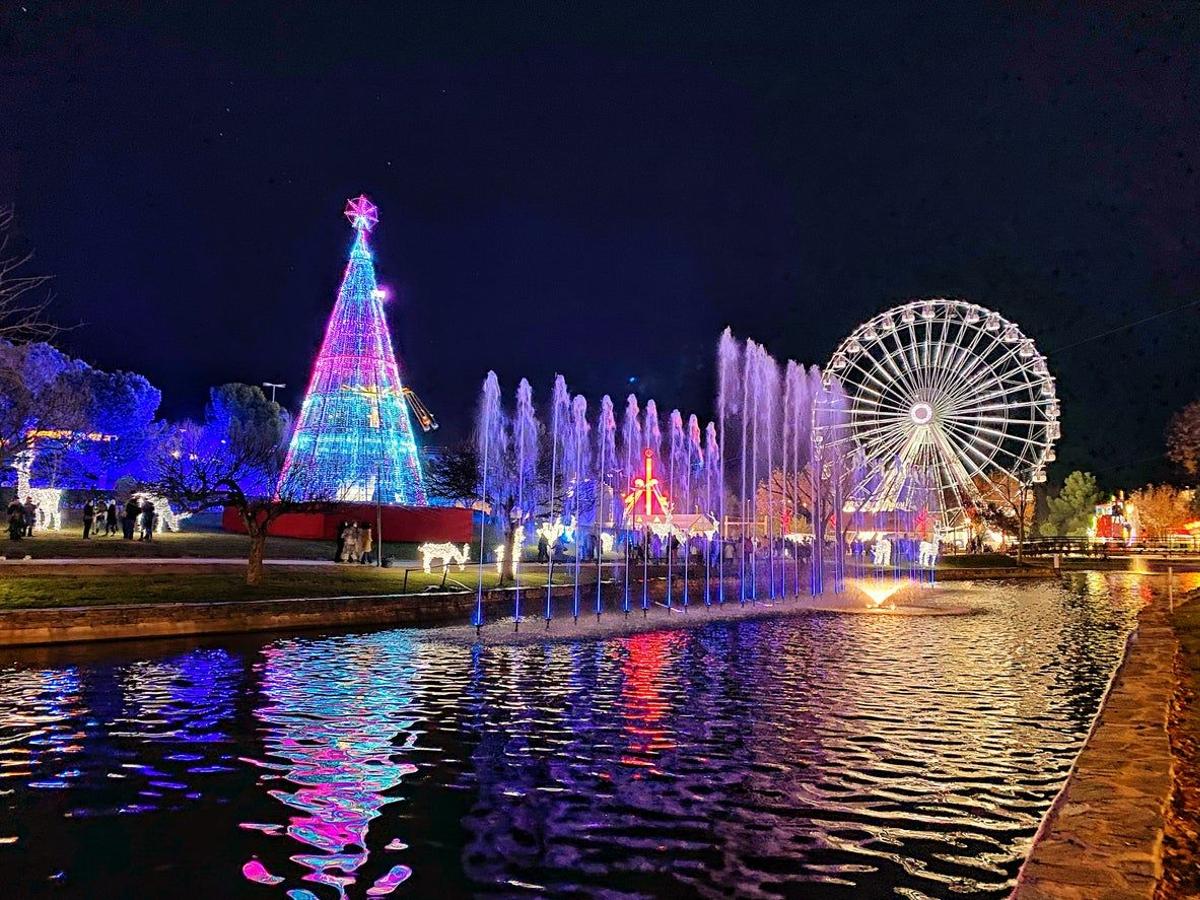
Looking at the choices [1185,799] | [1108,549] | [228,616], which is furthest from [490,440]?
[1185,799]

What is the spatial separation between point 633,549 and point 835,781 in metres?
50.0

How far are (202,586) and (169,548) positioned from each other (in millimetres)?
12363

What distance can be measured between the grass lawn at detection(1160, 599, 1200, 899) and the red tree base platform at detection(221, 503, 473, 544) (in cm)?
3745

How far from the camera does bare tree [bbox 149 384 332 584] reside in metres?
29.6

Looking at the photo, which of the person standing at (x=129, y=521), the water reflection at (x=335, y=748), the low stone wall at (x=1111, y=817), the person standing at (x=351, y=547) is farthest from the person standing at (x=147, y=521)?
the low stone wall at (x=1111, y=817)

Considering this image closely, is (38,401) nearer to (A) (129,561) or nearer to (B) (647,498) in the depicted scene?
(A) (129,561)

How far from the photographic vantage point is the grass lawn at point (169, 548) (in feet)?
107

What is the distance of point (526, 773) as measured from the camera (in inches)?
Answer: 377

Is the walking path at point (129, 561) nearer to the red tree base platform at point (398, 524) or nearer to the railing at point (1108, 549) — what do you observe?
the red tree base platform at point (398, 524)

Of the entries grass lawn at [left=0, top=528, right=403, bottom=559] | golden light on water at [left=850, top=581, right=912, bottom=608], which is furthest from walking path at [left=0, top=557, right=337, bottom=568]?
golden light on water at [left=850, top=581, right=912, bottom=608]

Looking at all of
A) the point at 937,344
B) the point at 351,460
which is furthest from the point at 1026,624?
the point at 937,344

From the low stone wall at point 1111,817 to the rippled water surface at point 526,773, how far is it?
22.8 inches

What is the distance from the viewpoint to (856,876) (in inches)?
266

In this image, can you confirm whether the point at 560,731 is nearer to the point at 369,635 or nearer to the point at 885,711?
the point at 885,711
